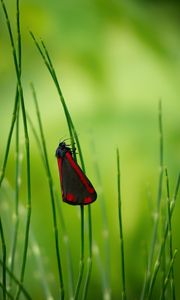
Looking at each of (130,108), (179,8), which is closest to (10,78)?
(130,108)

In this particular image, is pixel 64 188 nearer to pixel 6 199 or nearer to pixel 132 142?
pixel 6 199

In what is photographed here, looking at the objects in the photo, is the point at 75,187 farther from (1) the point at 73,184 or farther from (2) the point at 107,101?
(2) the point at 107,101

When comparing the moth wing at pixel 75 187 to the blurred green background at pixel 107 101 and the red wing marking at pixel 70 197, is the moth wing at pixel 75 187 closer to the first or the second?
the red wing marking at pixel 70 197

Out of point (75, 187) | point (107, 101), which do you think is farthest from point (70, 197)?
point (107, 101)

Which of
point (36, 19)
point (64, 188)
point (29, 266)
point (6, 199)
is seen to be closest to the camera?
point (64, 188)

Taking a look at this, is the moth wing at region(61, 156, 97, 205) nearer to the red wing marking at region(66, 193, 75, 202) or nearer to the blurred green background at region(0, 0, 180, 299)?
the red wing marking at region(66, 193, 75, 202)

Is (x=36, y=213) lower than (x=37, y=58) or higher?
lower

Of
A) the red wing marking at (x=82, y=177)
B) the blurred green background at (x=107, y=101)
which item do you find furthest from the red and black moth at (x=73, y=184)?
the blurred green background at (x=107, y=101)
